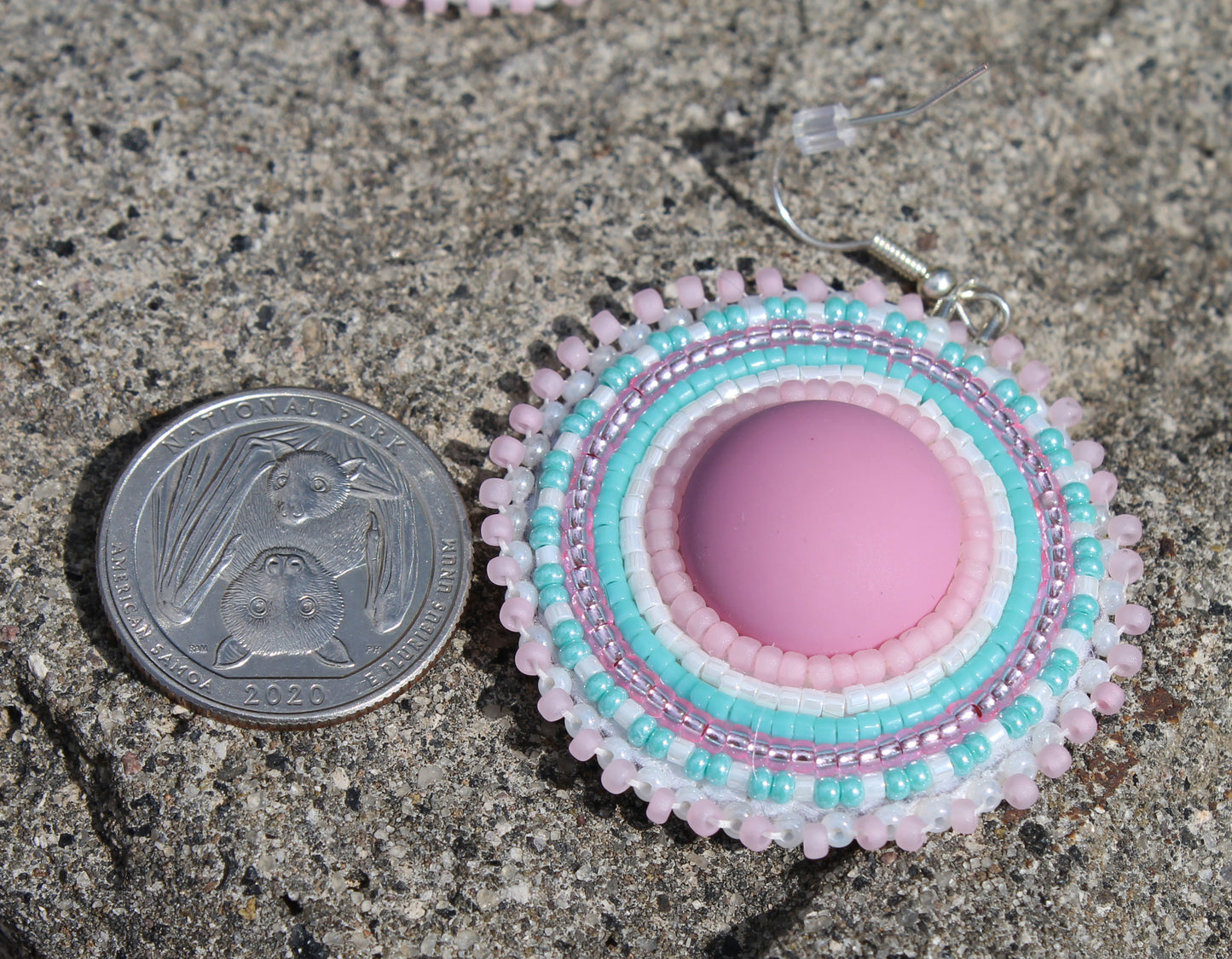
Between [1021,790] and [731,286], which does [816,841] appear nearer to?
[1021,790]

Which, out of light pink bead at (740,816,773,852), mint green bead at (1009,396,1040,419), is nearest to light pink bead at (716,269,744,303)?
mint green bead at (1009,396,1040,419)

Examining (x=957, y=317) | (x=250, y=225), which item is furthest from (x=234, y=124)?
(x=957, y=317)

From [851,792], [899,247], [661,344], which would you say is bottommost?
[851,792]

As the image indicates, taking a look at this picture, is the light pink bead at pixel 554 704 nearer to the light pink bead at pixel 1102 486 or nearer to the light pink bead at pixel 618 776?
the light pink bead at pixel 618 776

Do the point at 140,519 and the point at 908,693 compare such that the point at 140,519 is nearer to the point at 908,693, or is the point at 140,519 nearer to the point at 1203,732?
the point at 908,693

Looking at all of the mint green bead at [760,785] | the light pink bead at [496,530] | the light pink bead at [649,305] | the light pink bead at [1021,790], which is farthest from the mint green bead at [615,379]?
the light pink bead at [1021,790]

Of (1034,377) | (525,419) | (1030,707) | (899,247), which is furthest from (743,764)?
(899,247)
